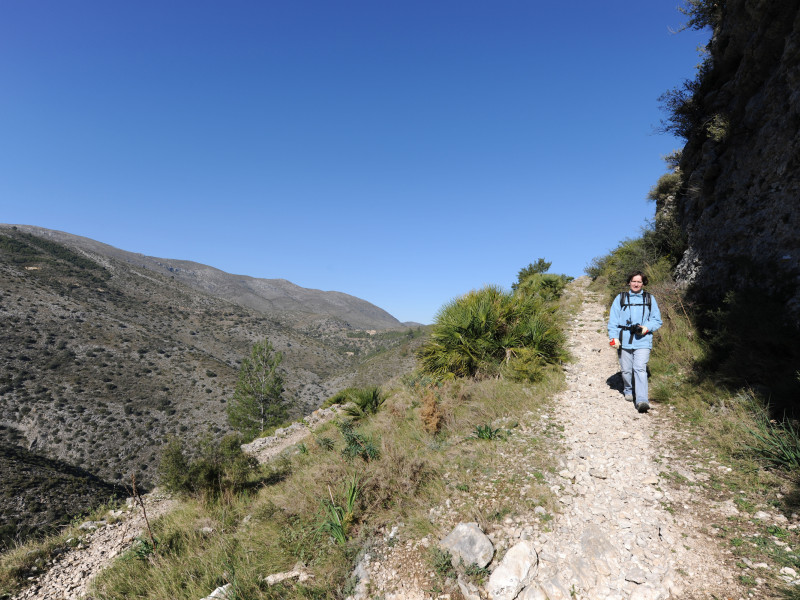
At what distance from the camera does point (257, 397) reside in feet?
121

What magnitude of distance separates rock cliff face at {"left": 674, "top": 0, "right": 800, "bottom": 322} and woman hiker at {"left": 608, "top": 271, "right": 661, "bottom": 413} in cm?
155

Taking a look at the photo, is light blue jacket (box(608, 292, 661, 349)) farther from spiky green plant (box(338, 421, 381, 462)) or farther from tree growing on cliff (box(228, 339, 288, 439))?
tree growing on cliff (box(228, 339, 288, 439))

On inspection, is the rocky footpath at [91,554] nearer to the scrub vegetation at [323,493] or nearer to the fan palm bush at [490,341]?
the scrub vegetation at [323,493]

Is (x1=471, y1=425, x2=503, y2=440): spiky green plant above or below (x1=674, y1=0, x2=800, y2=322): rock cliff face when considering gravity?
below

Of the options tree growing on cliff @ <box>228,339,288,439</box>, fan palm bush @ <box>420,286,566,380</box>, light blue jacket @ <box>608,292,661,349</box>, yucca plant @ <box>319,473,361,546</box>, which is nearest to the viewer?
yucca plant @ <box>319,473,361,546</box>

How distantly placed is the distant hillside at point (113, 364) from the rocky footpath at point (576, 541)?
20468 millimetres

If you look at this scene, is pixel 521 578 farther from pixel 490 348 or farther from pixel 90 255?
pixel 90 255

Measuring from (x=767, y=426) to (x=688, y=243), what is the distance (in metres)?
6.38

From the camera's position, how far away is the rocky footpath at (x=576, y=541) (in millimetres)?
2525

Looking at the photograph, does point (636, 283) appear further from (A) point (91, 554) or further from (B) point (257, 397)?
(B) point (257, 397)

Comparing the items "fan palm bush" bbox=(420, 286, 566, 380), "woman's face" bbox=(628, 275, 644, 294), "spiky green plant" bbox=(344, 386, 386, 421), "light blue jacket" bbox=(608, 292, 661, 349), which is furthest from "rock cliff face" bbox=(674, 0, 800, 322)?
"spiky green plant" bbox=(344, 386, 386, 421)

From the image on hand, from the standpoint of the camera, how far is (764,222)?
5652mm

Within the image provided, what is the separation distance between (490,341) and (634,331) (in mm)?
3058

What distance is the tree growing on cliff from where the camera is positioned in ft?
115
